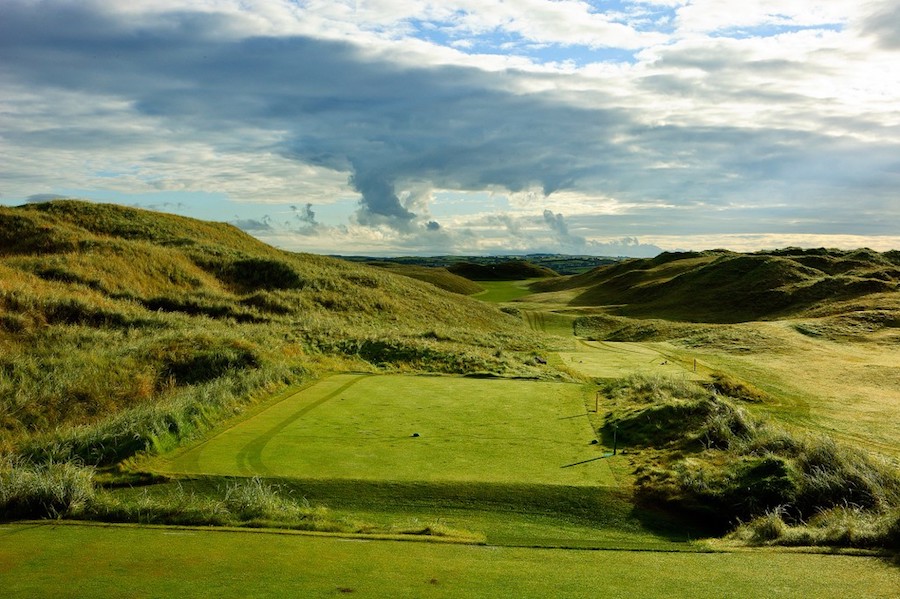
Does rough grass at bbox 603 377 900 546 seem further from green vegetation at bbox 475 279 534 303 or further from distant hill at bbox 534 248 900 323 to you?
green vegetation at bbox 475 279 534 303

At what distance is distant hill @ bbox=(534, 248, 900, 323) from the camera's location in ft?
185

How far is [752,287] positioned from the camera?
64.8 m

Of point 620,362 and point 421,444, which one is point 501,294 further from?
point 421,444

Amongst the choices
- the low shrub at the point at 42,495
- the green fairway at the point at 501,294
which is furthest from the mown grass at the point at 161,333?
the green fairway at the point at 501,294

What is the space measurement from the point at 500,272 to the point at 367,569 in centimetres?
14706

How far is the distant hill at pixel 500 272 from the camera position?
486 feet

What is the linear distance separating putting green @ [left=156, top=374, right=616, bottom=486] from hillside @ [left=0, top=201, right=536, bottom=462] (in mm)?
→ 1398

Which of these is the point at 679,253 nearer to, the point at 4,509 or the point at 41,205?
the point at 41,205

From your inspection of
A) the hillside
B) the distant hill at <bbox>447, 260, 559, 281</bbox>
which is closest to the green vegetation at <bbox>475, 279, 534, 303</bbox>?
the distant hill at <bbox>447, 260, 559, 281</bbox>

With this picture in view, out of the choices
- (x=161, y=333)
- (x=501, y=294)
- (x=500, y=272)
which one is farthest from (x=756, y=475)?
(x=500, y=272)

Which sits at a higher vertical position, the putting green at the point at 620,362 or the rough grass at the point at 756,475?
the rough grass at the point at 756,475

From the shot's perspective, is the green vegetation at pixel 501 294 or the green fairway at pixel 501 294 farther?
the green fairway at pixel 501 294

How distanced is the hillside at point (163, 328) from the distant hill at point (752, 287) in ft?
77.8

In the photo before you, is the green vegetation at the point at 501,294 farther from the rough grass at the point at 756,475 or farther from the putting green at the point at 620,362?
the rough grass at the point at 756,475
